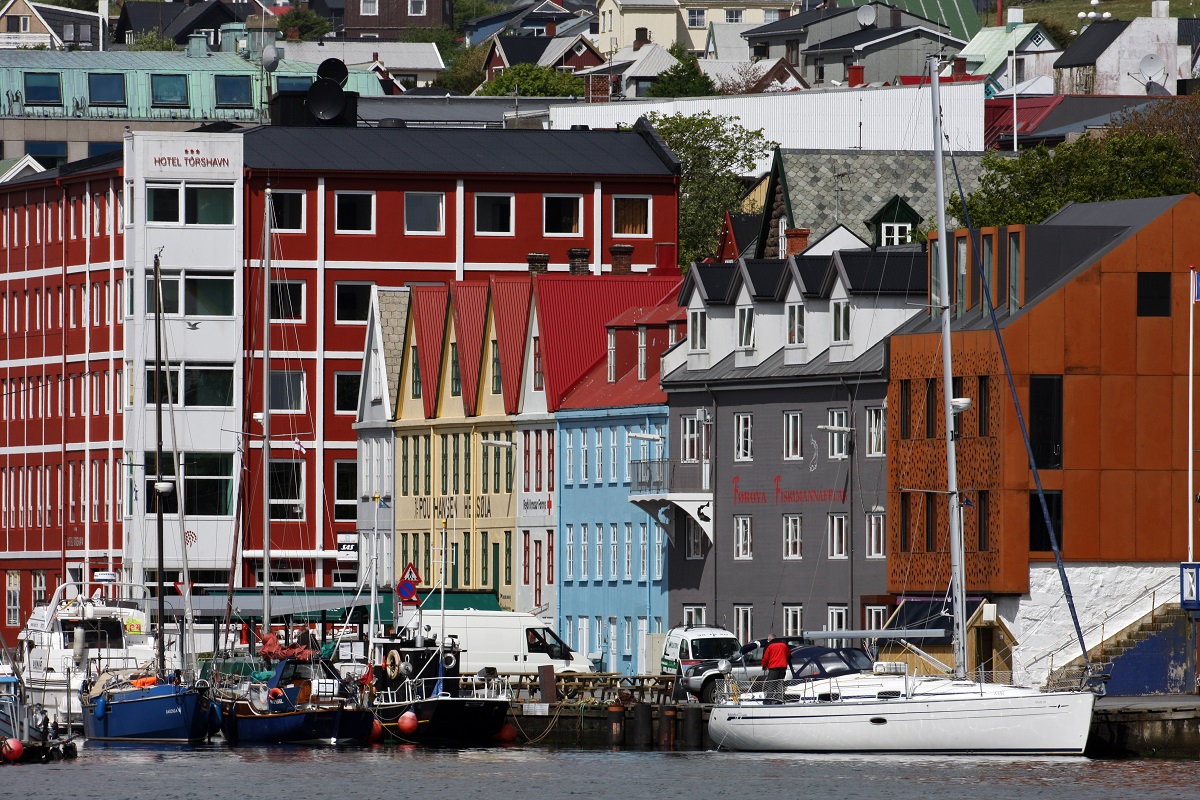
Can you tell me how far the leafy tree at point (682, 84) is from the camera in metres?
172

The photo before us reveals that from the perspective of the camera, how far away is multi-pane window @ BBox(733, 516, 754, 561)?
81.3 m

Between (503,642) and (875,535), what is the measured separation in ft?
33.8

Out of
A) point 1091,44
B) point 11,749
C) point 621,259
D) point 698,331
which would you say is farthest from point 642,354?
point 1091,44

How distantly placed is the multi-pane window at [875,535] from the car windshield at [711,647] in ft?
17.3

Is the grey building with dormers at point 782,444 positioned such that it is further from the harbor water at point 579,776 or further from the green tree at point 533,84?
the green tree at point 533,84

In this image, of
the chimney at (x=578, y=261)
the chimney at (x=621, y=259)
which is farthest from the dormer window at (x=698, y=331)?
the chimney at (x=578, y=261)

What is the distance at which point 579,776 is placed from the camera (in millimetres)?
63406

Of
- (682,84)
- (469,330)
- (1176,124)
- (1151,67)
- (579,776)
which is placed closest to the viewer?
(579,776)

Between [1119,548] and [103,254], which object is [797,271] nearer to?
[1119,548]

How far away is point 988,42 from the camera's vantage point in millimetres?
197875

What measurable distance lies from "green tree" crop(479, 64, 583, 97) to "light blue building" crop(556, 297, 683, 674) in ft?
280

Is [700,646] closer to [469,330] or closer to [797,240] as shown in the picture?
[797,240]

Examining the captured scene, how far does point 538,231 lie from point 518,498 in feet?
73.5

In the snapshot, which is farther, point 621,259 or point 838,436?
point 621,259
